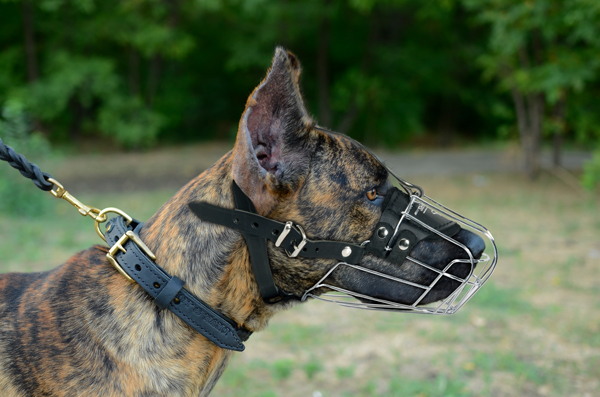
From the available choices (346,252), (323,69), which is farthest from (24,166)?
(323,69)

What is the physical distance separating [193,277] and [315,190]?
1.90ft

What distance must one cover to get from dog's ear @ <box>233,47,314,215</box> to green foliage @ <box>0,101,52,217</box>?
6.33m

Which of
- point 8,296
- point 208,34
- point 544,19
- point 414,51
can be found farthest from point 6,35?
point 8,296

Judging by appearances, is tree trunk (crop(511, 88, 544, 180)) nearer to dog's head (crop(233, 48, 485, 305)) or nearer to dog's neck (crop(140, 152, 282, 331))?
dog's head (crop(233, 48, 485, 305))

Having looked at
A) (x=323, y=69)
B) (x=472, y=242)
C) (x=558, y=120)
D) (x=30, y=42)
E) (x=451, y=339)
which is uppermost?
(x=558, y=120)

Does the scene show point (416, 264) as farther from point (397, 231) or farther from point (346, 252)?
point (346, 252)

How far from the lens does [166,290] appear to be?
68.1 inches

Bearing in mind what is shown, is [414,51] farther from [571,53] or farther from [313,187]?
[313,187]

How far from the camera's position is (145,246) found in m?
1.79

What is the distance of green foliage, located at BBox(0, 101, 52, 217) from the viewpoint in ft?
22.8

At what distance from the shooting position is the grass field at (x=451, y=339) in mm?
3711

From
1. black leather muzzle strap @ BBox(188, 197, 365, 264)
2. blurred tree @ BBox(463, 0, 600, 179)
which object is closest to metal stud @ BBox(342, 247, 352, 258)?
black leather muzzle strap @ BBox(188, 197, 365, 264)

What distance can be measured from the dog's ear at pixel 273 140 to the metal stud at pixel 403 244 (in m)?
0.52

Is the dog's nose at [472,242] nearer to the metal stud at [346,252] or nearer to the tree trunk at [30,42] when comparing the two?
the metal stud at [346,252]
